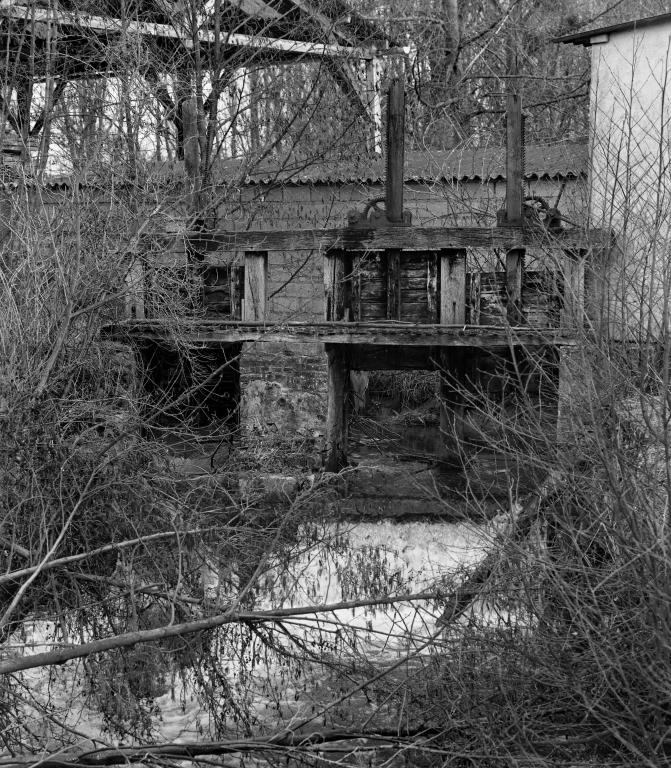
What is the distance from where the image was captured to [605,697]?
5.02 metres

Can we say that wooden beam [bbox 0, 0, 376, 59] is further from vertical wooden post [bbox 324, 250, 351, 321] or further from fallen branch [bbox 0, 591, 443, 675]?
fallen branch [bbox 0, 591, 443, 675]

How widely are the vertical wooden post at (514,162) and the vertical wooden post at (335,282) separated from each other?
1.72m

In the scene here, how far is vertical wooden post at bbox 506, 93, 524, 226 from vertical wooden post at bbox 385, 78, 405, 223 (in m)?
0.99

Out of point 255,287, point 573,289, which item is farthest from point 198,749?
point 255,287

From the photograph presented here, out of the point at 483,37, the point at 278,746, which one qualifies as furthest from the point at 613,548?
the point at 483,37

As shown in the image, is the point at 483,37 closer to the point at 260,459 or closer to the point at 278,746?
the point at 260,459

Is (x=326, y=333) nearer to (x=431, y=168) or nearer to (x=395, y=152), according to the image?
(x=395, y=152)

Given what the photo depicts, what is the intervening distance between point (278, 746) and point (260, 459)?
15.6ft

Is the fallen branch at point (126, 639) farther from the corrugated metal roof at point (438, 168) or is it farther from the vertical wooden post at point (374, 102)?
the vertical wooden post at point (374, 102)

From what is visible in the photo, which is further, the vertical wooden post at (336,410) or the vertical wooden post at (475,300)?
the vertical wooden post at (475,300)

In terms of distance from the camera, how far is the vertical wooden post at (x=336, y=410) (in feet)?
33.7

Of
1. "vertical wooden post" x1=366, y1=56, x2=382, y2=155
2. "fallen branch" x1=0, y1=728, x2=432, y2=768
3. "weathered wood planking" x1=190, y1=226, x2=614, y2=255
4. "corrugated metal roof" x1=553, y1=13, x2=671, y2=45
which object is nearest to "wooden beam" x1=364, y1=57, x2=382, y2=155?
"vertical wooden post" x1=366, y1=56, x2=382, y2=155

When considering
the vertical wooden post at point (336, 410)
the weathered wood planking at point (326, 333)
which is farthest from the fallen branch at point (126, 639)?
the vertical wooden post at point (336, 410)

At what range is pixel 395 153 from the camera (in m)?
10.1
